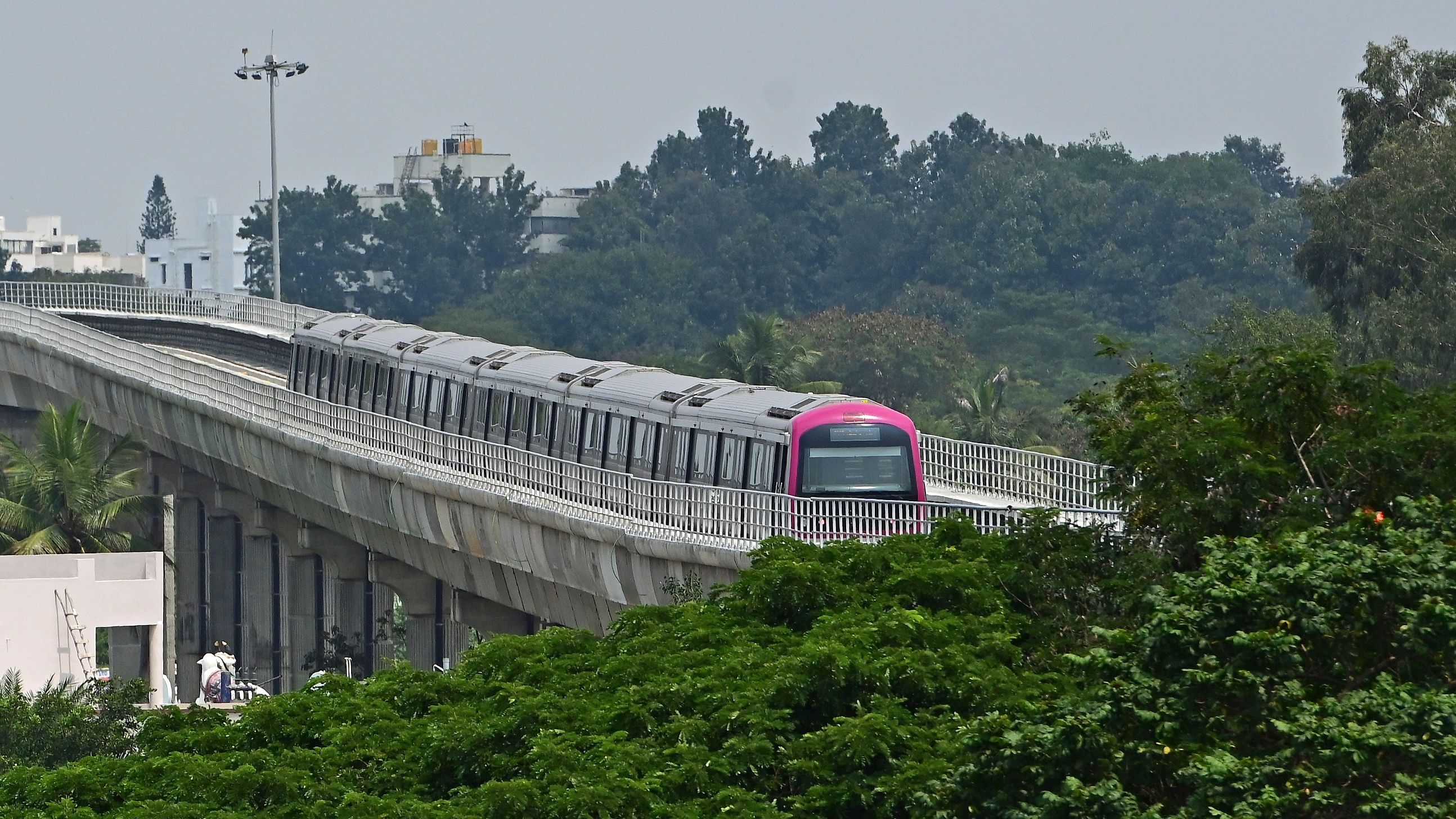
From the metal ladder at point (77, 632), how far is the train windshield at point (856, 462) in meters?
13.8

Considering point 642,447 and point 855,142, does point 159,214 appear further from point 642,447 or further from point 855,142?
point 642,447

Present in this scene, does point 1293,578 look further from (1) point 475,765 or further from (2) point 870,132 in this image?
(2) point 870,132

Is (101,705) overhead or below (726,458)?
below

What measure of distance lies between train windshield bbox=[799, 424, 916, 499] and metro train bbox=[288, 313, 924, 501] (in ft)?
0.06

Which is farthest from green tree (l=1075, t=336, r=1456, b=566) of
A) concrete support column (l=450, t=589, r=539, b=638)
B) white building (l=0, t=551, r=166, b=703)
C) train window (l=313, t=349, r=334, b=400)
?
train window (l=313, t=349, r=334, b=400)

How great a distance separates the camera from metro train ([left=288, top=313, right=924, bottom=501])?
36875 mm

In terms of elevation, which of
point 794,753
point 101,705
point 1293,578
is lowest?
point 101,705

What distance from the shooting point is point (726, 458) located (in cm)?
3838

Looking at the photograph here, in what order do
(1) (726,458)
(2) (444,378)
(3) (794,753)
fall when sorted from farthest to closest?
(2) (444,378) < (1) (726,458) < (3) (794,753)

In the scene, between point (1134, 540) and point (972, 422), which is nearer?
point (1134, 540)

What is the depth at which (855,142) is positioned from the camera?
164125 mm

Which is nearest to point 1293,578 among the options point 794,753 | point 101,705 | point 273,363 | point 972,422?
point 794,753

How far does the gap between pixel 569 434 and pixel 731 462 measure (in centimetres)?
669

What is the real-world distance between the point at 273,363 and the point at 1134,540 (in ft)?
170
